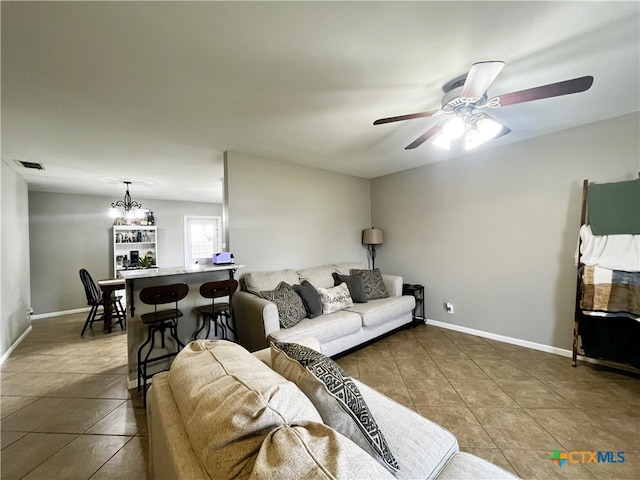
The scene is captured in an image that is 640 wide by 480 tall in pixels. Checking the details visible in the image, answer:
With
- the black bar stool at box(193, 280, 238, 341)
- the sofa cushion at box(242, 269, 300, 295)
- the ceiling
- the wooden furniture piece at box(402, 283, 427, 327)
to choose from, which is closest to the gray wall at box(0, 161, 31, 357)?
the ceiling

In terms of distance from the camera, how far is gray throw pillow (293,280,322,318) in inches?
115

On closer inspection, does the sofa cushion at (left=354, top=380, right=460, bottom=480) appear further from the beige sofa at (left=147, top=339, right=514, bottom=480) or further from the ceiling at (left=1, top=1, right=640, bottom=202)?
the ceiling at (left=1, top=1, right=640, bottom=202)

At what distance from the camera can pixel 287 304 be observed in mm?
2727

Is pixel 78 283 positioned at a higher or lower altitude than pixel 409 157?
lower

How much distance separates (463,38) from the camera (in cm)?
146

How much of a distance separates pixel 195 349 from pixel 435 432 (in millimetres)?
1169

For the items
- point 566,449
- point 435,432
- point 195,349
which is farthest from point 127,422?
point 566,449

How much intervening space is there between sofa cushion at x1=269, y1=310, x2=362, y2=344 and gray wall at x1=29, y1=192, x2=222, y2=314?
531 cm

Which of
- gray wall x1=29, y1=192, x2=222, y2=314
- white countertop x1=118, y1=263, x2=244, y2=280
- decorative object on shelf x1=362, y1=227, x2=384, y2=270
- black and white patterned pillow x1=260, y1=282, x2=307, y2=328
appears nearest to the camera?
white countertop x1=118, y1=263, x2=244, y2=280

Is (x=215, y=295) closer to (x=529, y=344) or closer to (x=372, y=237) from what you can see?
(x=372, y=237)

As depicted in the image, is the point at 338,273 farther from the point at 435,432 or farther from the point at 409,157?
the point at 435,432

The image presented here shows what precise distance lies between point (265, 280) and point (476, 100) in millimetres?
2639

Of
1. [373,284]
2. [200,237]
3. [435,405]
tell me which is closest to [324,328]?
[435,405]

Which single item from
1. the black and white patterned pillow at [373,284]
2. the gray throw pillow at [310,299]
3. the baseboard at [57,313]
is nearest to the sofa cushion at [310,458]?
the gray throw pillow at [310,299]
